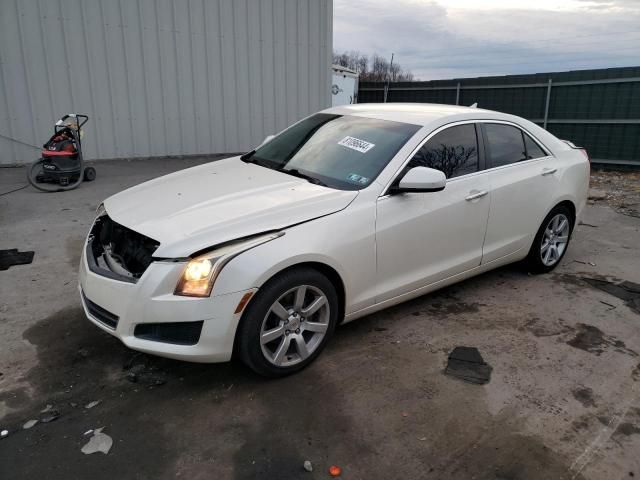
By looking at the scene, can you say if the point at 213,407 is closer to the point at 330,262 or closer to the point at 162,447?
the point at 162,447

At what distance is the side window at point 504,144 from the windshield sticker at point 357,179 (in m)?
1.35

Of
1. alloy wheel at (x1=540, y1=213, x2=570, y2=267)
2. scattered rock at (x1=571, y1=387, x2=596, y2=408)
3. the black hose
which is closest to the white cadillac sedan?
alloy wheel at (x1=540, y1=213, x2=570, y2=267)

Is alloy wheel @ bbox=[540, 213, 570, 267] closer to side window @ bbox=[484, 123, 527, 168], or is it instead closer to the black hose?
side window @ bbox=[484, 123, 527, 168]

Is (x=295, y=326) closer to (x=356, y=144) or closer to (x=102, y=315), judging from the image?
(x=102, y=315)

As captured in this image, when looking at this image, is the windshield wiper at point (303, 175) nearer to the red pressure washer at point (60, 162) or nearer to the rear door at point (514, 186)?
the rear door at point (514, 186)

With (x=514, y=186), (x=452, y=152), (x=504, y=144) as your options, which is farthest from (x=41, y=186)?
(x=514, y=186)

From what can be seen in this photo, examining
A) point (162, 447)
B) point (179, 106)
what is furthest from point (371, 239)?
point (179, 106)

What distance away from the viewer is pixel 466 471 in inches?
98.6

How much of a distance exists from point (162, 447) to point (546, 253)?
403 centimetres

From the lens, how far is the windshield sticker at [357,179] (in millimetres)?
3525

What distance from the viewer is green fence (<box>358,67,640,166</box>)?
12.1 meters

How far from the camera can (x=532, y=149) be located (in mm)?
4766

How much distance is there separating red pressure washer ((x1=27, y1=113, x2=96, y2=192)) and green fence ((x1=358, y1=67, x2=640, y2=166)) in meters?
11.1

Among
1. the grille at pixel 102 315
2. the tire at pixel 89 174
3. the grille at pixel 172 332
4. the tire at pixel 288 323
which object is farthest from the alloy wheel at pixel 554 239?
the tire at pixel 89 174
